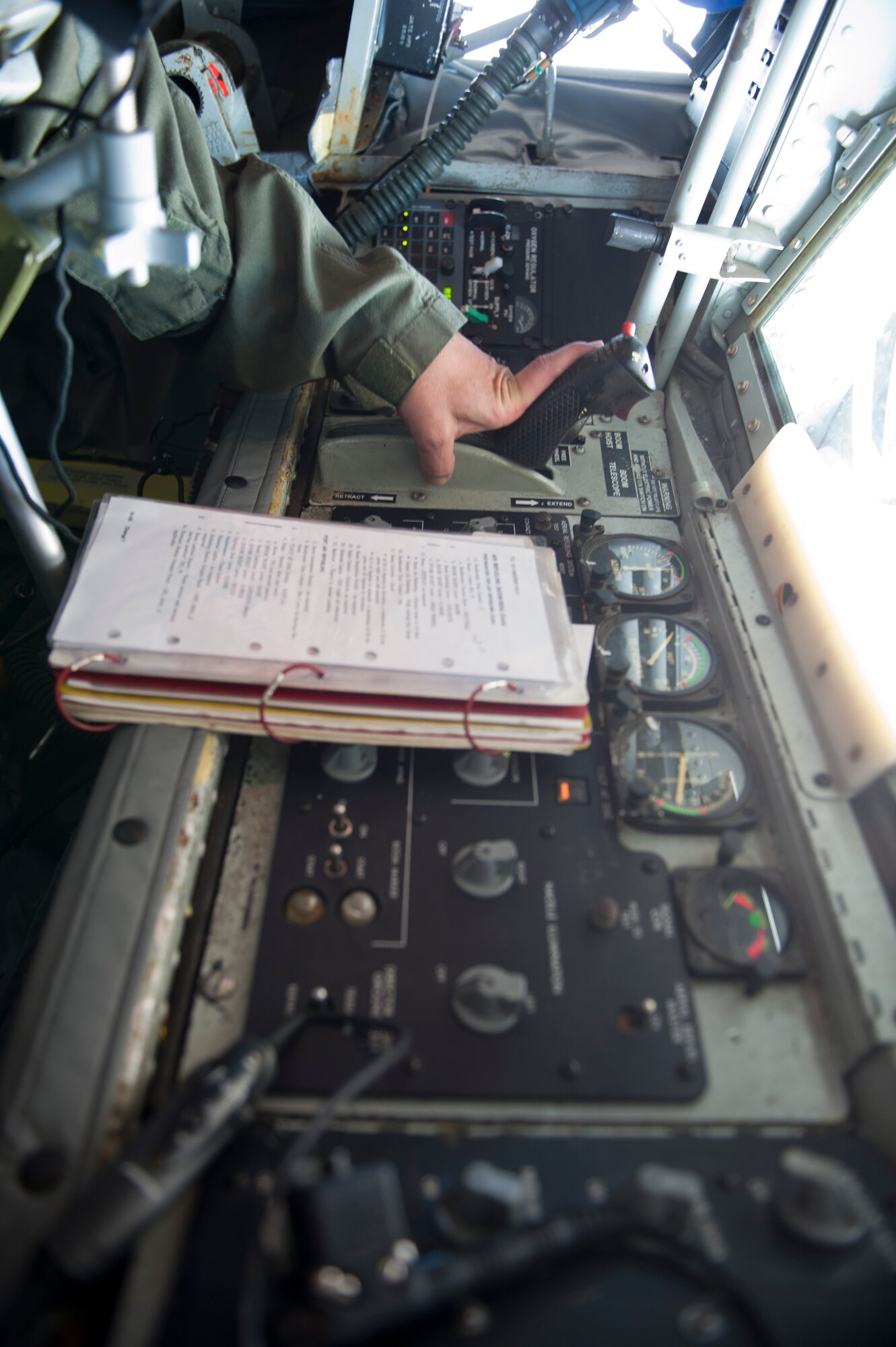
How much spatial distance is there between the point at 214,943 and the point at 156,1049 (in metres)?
0.16

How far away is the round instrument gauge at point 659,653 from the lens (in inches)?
60.7

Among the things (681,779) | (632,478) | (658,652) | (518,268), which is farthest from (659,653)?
(518,268)

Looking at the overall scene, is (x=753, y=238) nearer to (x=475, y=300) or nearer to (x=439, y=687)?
(x=475, y=300)

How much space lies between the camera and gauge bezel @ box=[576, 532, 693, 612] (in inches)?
66.3

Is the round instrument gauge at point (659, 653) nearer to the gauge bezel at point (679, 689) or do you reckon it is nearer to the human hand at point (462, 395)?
the gauge bezel at point (679, 689)

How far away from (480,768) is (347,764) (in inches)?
8.3

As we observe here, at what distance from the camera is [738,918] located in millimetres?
1238

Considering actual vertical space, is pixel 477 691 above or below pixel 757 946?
above

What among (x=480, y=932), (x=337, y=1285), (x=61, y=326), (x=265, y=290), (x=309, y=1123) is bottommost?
(x=337, y=1285)

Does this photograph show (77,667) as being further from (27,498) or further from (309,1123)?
(309,1123)

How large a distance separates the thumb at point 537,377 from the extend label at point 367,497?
299 millimetres

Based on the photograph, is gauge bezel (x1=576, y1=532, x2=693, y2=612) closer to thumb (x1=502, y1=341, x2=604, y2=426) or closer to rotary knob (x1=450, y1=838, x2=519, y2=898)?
thumb (x1=502, y1=341, x2=604, y2=426)

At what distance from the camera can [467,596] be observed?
1.44m

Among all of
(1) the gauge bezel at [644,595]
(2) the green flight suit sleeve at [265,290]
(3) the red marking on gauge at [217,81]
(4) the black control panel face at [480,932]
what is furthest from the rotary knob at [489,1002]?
(3) the red marking on gauge at [217,81]
